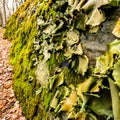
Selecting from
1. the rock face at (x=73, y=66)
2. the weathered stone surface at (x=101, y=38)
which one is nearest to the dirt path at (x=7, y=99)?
the rock face at (x=73, y=66)

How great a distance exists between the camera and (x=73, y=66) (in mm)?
2914

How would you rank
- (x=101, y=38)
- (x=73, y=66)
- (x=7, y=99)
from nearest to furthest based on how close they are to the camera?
(x=101, y=38)
(x=73, y=66)
(x=7, y=99)

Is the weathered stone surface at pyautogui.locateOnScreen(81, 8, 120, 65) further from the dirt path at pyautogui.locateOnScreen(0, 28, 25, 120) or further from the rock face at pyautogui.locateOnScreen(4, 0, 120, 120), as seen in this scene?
the dirt path at pyautogui.locateOnScreen(0, 28, 25, 120)

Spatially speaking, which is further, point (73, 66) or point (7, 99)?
point (7, 99)

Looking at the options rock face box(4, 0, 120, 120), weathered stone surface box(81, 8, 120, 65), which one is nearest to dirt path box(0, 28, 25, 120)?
rock face box(4, 0, 120, 120)

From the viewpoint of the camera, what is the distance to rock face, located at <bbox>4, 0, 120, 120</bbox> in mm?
2215

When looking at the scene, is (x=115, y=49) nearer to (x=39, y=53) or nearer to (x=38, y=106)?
(x=38, y=106)

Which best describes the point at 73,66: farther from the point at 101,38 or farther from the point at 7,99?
the point at 7,99

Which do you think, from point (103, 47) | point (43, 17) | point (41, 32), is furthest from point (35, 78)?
point (103, 47)

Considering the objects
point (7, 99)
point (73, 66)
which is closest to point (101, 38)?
point (73, 66)

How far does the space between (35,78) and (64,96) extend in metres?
1.08

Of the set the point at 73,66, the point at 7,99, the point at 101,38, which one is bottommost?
the point at 7,99

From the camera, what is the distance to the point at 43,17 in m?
4.45

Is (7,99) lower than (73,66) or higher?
lower
